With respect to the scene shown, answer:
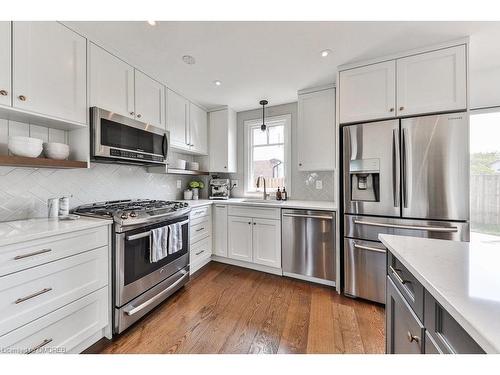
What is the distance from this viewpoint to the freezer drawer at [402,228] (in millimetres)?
1718

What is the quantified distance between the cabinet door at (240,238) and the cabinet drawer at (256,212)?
0.07m

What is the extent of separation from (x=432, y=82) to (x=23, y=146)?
129 inches

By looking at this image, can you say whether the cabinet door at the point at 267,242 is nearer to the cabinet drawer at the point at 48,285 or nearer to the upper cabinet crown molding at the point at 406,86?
the upper cabinet crown molding at the point at 406,86

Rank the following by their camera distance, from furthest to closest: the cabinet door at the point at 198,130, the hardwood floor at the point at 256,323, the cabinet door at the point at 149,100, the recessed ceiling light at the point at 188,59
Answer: the cabinet door at the point at 198,130 < the cabinet door at the point at 149,100 < the recessed ceiling light at the point at 188,59 < the hardwood floor at the point at 256,323

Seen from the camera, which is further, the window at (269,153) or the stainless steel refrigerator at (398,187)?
the window at (269,153)

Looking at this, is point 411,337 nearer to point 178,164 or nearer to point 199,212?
point 199,212

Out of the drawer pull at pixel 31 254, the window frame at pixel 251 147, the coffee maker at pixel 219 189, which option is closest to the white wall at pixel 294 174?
the window frame at pixel 251 147

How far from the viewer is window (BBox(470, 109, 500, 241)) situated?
8.73ft

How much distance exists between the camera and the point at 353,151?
208cm

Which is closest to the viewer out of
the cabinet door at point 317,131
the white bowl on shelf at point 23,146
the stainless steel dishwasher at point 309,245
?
the white bowl on shelf at point 23,146

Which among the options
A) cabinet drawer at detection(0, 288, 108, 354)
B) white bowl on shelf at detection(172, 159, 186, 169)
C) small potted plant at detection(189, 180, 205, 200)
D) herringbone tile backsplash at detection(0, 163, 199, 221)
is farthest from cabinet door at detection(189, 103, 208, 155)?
cabinet drawer at detection(0, 288, 108, 354)

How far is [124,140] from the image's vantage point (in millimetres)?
1910

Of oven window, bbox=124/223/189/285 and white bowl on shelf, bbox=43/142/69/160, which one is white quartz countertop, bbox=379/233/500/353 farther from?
white bowl on shelf, bbox=43/142/69/160

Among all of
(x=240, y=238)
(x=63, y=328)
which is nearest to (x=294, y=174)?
(x=240, y=238)
